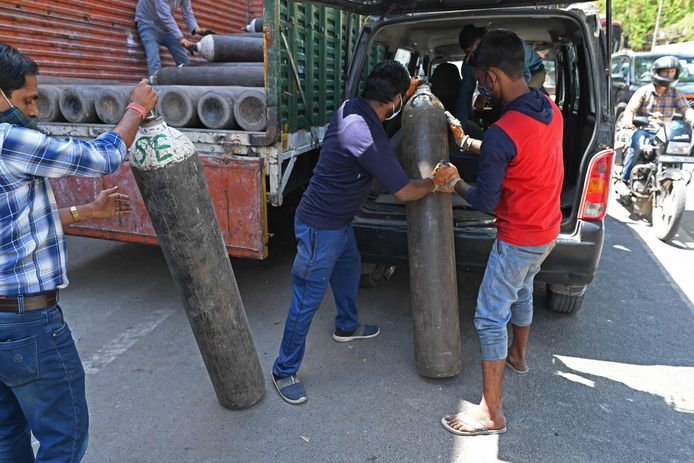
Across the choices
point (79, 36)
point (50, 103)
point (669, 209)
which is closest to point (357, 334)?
point (50, 103)

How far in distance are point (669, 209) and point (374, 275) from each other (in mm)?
3485

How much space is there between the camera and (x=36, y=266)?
5.55 feet

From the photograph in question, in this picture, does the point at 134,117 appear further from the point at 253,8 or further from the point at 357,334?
the point at 253,8

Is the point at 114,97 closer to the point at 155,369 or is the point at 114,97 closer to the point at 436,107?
the point at 155,369

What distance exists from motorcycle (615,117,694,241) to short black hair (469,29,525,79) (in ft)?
13.0

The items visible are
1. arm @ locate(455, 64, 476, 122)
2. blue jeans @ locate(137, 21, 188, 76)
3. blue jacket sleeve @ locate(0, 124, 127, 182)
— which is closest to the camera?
blue jacket sleeve @ locate(0, 124, 127, 182)

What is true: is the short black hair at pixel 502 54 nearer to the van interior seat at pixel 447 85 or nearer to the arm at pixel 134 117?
the arm at pixel 134 117

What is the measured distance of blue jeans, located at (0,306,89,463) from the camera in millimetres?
1656

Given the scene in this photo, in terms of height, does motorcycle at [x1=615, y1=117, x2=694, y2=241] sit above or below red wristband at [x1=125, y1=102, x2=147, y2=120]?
below

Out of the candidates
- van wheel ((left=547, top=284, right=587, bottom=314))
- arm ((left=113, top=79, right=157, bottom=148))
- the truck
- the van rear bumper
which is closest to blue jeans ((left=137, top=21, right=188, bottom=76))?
the truck

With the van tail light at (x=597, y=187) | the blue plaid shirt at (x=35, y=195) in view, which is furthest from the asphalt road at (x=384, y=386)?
the blue plaid shirt at (x=35, y=195)

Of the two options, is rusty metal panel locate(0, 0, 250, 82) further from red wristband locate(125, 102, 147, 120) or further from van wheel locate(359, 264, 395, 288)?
red wristband locate(125, 102, 147, 120)

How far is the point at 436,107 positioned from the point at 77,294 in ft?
10.4

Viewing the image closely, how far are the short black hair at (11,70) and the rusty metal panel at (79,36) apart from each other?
15.4 ft
